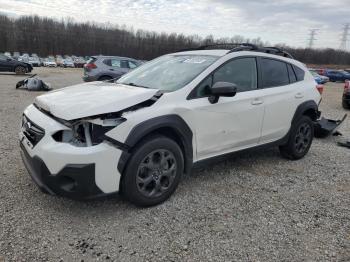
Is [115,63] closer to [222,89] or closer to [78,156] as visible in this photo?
[222,89]

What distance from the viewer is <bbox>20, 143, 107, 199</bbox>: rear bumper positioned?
2865 millimetres

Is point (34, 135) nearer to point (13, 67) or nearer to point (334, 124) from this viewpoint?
point (334, 124)

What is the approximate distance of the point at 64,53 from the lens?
83312 millimetres

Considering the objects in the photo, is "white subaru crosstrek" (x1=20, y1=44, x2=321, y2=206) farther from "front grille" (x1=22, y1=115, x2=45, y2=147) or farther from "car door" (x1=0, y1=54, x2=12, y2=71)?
"car door" (x1=0, y1=54, x2=12, y2=71)

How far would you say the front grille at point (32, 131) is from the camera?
307 cm

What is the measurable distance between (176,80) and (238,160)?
2.03m

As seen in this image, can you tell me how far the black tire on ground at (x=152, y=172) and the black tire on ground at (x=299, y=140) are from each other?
2394mm

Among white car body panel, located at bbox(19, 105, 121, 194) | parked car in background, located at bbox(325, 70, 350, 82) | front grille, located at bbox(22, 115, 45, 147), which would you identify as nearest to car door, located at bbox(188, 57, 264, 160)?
white car body panel, located at bbox(19, 105, 121, 194)

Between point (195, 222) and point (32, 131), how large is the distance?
75.1 inches

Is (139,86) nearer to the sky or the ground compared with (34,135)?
nearer to the sky

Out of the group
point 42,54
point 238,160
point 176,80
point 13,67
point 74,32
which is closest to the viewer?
point 176,80

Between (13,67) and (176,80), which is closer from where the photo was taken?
(176,80)

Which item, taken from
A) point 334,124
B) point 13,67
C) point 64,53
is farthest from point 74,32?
point 334,124

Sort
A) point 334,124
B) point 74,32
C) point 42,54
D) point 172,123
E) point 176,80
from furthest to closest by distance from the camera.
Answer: point 74,32 → point 42,54 → point 334,124 → point 176,80 → point 172,123
